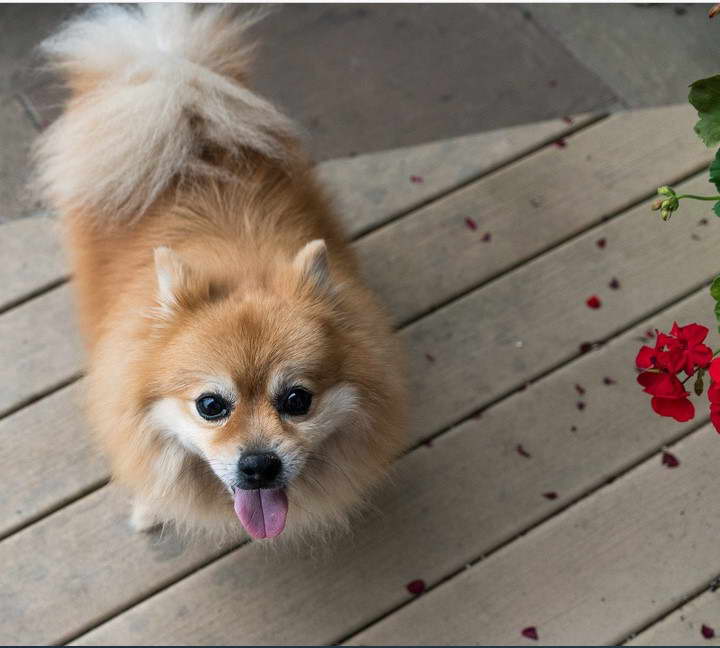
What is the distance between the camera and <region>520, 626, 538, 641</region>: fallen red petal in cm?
191

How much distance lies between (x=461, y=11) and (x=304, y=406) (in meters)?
1.66

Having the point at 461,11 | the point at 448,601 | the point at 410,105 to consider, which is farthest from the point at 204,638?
the point at 461,11

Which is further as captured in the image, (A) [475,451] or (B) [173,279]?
(A) [475,451]

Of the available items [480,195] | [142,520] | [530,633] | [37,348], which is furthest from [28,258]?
[530,633]

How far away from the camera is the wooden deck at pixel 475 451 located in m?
1.92

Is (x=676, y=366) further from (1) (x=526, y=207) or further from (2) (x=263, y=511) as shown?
(1) (x=526, y=207)

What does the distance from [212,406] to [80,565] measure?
0.68m

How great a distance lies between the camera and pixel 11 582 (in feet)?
6.32

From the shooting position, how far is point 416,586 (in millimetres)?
1959

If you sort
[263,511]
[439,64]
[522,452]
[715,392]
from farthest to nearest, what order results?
[439,64] < [522,452] < [263,511] < [715,392]

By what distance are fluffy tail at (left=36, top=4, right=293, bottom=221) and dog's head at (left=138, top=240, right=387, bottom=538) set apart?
375mm

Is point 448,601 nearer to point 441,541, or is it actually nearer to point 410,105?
point 441,541

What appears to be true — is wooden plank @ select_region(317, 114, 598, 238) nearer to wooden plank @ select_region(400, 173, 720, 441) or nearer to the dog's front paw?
wooden plank @ select_region(400, 173, 720, 441)

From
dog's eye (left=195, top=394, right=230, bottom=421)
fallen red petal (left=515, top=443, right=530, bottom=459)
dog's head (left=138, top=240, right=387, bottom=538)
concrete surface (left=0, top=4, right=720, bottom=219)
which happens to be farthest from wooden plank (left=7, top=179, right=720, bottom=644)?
dog's eye (left=195, top=394, right=230, bottom=421)
